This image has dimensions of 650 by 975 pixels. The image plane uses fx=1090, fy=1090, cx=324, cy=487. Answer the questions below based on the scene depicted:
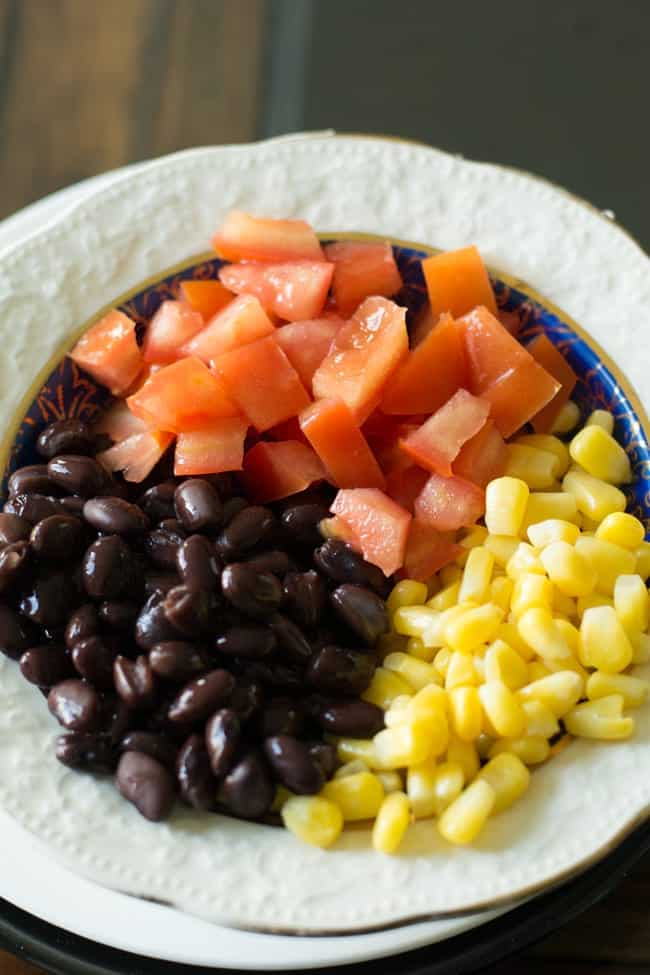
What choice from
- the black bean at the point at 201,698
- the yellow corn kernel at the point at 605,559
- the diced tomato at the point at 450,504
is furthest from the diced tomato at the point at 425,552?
the black bean at the point at 201,698

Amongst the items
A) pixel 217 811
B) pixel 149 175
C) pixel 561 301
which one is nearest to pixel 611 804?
pixel 217 811

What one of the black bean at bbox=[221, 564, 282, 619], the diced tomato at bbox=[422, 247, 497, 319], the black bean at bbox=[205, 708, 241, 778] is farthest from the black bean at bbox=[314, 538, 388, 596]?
the diced tomato at bbox=[422, 247, 497, 319]

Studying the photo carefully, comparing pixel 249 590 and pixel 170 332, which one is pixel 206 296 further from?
pixel 249 590

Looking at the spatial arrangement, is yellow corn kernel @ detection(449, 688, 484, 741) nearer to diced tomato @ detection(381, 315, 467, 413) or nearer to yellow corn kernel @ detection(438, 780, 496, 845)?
yellow corn kernel @ detection(438, 780, 496, 845)

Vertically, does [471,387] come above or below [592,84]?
below

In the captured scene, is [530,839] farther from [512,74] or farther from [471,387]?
[512,74]

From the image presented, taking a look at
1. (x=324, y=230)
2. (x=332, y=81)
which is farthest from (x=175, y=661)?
(x=332, y=81)
